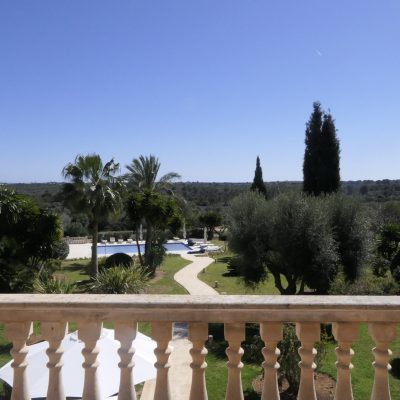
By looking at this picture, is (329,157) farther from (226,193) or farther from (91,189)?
(226,193)

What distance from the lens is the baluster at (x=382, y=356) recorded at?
7.22ft

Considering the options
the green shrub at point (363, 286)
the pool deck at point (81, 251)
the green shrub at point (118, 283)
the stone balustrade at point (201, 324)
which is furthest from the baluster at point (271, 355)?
the pool deck at point (81, 251)

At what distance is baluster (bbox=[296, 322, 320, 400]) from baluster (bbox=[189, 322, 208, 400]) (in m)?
0.55

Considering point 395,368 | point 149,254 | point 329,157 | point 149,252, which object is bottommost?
point 395,368

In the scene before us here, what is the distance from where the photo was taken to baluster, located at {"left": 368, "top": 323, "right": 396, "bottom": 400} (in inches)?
86.7

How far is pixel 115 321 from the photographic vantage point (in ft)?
7.38

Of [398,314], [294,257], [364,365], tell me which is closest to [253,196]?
[294,257]

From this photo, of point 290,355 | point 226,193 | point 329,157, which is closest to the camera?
point 290,355

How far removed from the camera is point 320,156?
27531mm

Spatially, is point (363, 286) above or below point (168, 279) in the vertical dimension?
above

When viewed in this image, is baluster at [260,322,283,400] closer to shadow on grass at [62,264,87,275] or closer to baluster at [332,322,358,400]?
baluster at [332,322,358,400]

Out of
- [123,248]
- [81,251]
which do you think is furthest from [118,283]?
[123,248]

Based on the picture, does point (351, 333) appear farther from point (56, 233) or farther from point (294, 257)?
point (56, 233)

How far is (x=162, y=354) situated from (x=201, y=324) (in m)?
0.28
